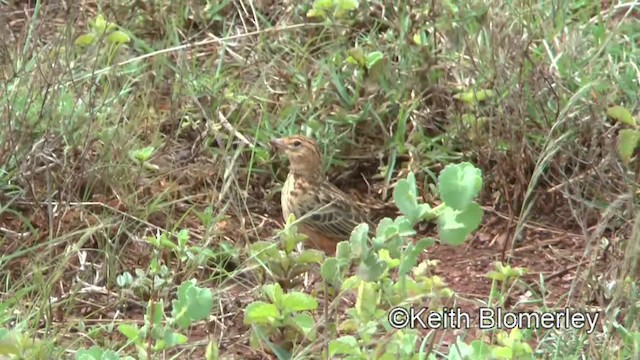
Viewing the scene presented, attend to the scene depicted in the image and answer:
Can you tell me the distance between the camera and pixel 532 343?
5469 millimetres

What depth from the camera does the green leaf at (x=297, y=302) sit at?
4855 millimetres

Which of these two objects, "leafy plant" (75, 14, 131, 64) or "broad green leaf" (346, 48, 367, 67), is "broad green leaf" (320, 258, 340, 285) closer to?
"broad green leaf" (346, 48, 367, 67)

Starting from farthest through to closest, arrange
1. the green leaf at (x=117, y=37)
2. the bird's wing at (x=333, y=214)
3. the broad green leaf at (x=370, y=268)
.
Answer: the green leaf at (x=117, y=37)
the bird's wing at (x=333, y=214)
the broad green leaf at (x=370, y=268)

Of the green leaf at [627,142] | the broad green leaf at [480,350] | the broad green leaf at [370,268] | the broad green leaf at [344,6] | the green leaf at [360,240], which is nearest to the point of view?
the green leaf at [360,240]

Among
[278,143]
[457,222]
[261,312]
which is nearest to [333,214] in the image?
[278,143]

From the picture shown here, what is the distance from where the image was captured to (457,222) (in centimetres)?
432

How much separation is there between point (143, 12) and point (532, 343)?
3.40m

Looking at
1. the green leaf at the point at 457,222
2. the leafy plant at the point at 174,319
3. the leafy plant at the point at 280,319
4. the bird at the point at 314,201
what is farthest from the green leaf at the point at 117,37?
the green leaf at the point at 457,222

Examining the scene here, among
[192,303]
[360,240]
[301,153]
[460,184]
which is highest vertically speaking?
[460,184]

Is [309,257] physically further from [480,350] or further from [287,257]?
[480,350]

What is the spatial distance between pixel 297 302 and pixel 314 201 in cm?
190

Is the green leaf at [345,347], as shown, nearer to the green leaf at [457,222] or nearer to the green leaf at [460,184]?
the green leaf at [457,222]

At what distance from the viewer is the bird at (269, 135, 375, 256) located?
6758mm

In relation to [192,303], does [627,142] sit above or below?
A: below
